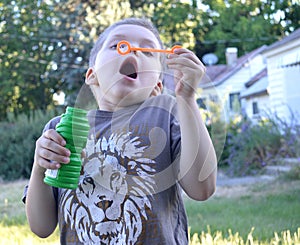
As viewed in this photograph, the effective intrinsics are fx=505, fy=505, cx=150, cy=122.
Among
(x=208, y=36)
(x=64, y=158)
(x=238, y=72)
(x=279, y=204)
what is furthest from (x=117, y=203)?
(x=208, y=36)

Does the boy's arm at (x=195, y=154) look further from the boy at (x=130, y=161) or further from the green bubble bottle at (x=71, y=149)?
the green bubble bottle at (x=71, y=149)

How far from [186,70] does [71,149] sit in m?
0.39

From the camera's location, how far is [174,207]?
4.34ft

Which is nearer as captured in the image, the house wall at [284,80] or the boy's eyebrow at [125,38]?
the boy's eyebrow at [125,38]

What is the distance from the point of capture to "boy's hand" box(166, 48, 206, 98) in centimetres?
108

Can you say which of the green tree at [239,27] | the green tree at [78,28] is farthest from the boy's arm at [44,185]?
the green tree at [239,27]

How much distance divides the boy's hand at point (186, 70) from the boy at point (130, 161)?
0.10 m

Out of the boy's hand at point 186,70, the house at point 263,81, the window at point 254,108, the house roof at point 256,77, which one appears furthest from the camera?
the house roof at point 256,77

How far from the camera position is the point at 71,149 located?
1.29 metres

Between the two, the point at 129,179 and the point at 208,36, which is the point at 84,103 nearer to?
the point at 129,179

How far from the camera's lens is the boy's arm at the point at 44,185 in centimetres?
127

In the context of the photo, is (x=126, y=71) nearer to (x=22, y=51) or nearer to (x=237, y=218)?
(x=237, y=218)

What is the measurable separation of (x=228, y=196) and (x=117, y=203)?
4.57 metres

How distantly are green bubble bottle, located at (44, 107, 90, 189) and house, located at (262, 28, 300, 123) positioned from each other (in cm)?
869
